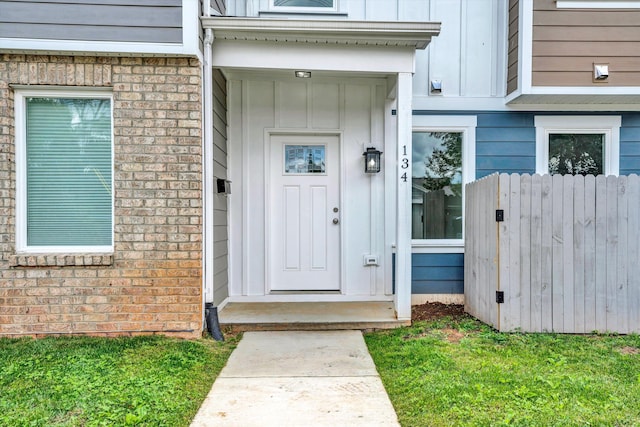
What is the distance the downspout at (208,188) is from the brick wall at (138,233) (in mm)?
134

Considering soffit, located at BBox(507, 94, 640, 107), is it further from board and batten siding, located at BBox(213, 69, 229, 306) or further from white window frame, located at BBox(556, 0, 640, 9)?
board and batten siding, located at BBox(213, 69, 229, 306)

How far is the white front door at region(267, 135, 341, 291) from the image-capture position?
16.7ft

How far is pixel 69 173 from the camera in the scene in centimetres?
370

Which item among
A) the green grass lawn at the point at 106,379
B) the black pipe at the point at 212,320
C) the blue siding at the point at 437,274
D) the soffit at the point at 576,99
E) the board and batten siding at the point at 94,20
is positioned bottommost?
the green grass lawn at the point at 106,379

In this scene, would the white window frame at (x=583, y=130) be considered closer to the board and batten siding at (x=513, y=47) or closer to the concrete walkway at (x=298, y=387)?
the board and batten siding at (x=513, y=47)

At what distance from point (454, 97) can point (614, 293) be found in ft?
8.74

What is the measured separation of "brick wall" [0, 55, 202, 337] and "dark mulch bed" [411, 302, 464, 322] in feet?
7.72

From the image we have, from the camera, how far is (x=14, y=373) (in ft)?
9.50

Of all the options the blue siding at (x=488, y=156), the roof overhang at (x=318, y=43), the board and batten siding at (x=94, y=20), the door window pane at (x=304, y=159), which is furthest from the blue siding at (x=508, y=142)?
the board and batten siding at (x=94, y=20)

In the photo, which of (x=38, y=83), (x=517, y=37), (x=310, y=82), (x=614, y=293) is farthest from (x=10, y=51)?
(x=614, y=293)

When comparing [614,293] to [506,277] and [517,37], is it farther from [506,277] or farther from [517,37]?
[517,37]

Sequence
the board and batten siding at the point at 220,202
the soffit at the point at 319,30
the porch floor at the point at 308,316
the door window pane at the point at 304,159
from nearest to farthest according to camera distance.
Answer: the soffit at the point at 319,30 < the porch floor at the point at 308,316 < the board and batten siding at the point at 220,202 < the door window pane at the point at 304,159

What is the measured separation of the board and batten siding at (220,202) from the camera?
4332 millimetres

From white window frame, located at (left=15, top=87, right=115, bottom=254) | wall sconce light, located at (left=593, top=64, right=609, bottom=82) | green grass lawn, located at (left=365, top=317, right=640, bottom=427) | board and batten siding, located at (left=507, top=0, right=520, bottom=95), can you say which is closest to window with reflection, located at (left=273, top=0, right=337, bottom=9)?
board and batten siding, located at (left=507, top=0, right=520, bottom=95)
